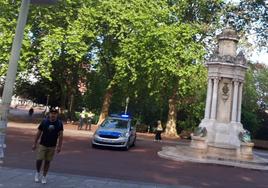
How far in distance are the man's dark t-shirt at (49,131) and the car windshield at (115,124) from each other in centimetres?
1384

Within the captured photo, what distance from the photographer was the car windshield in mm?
25156

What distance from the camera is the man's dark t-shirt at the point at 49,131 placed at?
1104 cm

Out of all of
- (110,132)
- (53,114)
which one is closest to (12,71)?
(53,114)

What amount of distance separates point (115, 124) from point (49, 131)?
570 inches

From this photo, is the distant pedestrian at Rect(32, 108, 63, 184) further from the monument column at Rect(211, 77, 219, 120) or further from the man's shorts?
the monument column at Rect(211, 77, 219, 120)

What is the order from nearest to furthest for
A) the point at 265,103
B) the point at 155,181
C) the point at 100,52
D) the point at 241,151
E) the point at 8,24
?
1. the point at 155,181
2. the point at 241,151
3. the point at 8,24
4. the point at 100,52
5. the point at 265,103

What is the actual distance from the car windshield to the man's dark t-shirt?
45.4ft

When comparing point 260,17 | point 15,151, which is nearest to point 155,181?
point 15,151

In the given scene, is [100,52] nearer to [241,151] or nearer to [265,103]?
[241,151]

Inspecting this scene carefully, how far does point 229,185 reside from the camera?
14531mm

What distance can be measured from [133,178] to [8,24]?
1038 inches

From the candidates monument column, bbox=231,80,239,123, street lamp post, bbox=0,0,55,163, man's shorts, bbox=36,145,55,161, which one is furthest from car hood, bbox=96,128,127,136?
street lamp post, bbox=0,0,55,163

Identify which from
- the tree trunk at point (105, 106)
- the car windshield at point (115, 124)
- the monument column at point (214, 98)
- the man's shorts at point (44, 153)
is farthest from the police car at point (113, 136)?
the tree trunk at point (105, 106)

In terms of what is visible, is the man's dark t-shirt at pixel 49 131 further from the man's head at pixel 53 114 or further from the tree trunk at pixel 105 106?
the tree trunk at pixel 105 106
